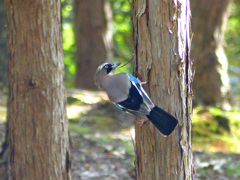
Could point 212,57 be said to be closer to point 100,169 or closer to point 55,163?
point 100,169

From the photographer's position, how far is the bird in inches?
122

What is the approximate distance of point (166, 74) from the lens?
3.20m

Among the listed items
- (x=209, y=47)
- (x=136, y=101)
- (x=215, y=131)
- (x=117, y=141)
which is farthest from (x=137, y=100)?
(x=209, y=47)

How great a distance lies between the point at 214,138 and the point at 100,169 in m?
2.75

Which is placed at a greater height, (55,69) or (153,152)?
(55,69)

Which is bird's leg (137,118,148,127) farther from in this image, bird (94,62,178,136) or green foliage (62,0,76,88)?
green foliage (62,0,76,88)

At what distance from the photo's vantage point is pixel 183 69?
3225mm

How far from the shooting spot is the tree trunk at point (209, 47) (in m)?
9.22

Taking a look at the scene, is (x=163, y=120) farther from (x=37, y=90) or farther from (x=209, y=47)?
(x=209, y=47)

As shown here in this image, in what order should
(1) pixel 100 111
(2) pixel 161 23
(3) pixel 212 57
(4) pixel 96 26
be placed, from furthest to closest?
(4) pixel 96 26 → (3) pixel 212 57 → (1) pixel 100 111 → (2) pixel 161 23

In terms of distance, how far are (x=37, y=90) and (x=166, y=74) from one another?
1.65 metres

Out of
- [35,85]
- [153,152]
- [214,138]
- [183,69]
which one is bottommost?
[214,138]

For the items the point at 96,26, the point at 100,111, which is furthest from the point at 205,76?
the point at 96,26


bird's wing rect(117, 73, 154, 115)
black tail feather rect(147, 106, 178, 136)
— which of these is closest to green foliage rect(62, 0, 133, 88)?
bird's wing rect(117, 73, 154, 115)
